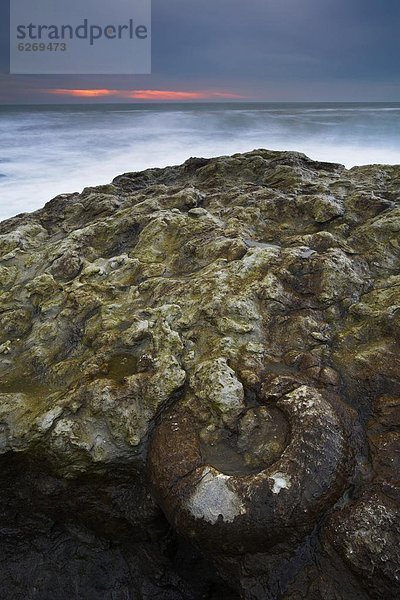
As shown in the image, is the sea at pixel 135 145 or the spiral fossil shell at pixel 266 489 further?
the sea at pixel 135 145

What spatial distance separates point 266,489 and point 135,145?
76.6 ft

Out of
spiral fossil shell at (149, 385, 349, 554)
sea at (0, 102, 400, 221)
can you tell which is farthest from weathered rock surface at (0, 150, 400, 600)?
sea at (0, 102, 400, 221)

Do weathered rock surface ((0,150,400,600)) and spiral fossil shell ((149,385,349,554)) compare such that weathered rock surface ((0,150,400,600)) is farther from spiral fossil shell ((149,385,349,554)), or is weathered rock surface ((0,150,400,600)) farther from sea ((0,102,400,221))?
sea ((0,102,400,221))

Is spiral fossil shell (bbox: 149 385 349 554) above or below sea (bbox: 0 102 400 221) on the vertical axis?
below

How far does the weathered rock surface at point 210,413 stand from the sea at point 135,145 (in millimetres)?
8847

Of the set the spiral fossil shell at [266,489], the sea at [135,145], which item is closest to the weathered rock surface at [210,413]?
the spiral fossil shell at [266,489]

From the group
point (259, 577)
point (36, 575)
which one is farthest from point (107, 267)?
point (259, 577)

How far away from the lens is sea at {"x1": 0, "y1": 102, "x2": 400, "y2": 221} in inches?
588

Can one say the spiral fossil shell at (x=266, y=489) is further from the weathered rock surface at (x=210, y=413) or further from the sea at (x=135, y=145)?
the sea at (x=135, y=145)

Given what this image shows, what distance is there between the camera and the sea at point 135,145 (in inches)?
588

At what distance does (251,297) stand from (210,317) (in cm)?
29

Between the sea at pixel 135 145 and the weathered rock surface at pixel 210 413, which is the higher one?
the sea at pixel 135 145

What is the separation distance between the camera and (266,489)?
199cm

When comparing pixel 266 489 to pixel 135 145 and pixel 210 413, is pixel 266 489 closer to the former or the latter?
pixel 210 413
